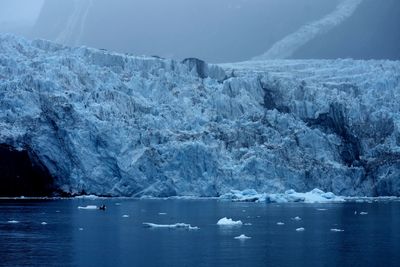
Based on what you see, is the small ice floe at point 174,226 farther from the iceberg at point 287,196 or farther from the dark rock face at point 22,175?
the dark rock face at point 22,175

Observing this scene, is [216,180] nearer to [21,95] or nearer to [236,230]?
[21,95]

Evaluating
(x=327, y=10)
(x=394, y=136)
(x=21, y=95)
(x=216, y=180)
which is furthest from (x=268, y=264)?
(x=327, y=10)

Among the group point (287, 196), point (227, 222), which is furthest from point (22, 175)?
point (227, 222)

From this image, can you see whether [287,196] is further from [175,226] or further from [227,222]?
[175,226]

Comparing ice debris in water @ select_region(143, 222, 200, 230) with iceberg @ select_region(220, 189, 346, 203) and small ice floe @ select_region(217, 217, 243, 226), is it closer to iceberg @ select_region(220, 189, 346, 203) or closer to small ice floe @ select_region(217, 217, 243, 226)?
small ice floe @ select_region(217, 217, 243, 226)

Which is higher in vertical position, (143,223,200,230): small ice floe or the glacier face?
the glacier face

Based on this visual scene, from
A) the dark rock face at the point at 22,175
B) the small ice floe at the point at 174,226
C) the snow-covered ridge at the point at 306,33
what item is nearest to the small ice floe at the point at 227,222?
the small ice floe at the point at 174,226

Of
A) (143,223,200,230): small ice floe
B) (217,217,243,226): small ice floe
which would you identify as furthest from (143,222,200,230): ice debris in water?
(217,217,243,226): small ice floe
